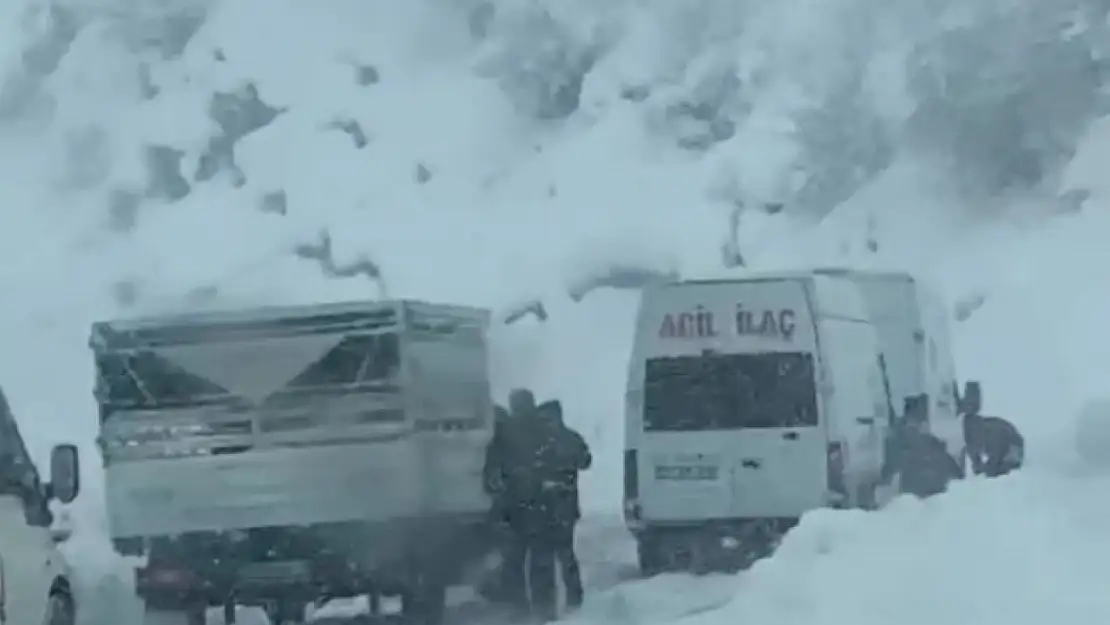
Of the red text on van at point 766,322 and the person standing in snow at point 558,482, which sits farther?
the red text on van at point 766,322

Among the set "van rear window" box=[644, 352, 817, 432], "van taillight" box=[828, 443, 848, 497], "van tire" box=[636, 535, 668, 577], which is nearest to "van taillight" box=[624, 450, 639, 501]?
"van rear window" box=[644, 352, 817, 432]

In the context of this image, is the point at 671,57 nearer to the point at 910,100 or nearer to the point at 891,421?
the point at 910,100

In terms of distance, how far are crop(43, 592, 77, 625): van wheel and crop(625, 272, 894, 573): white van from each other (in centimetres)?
649

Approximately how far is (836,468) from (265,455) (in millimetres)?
4972

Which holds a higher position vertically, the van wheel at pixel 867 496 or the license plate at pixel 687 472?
the license plate at pixel 687 472

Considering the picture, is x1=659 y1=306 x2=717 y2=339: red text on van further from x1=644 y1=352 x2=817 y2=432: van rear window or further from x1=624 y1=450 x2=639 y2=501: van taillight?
x1=624 y1=450 x2=639 y2=501: van taillight

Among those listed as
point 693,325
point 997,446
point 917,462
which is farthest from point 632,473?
point 997,446

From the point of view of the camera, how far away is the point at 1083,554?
1227cm

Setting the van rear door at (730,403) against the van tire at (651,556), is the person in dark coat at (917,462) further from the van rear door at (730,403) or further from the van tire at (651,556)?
the van tire at (651,556)

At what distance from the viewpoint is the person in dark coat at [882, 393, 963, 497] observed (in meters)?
19.3

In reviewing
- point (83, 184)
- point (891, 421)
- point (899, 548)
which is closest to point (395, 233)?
point (83, 184)

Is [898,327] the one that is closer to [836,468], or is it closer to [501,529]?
[836,468]

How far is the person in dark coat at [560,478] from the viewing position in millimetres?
15055

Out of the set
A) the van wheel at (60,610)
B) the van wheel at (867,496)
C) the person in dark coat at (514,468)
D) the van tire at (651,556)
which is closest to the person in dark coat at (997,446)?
the van wheel at (867,496)
